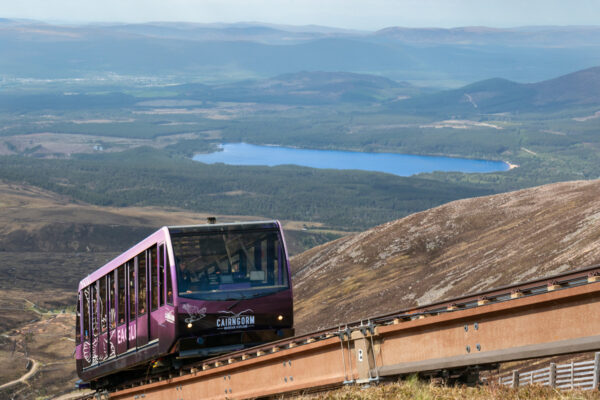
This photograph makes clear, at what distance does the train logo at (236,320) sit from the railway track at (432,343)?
809mm

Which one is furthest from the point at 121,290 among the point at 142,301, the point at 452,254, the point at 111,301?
the point at 452,254

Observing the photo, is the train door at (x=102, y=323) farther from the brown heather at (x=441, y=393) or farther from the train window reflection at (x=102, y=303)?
the brown heather at (x=441, y=393)

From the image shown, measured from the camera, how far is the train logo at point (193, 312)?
764 inches

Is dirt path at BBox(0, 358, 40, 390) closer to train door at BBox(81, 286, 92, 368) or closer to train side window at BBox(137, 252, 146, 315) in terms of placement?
train door at BBox(81, 286, 92, 368)

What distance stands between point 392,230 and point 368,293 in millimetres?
12816

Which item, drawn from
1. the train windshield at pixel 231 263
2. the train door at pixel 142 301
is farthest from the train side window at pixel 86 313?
the train windshield at pixel 231 263

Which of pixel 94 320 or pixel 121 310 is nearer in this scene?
pixel 121 310

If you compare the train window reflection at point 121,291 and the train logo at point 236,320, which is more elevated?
the train window reflection at point 121,291

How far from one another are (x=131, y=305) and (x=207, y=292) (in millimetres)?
3002

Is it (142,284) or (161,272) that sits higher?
(161,272)

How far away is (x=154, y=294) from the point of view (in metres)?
20.5

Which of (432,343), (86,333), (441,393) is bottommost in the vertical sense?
(441,393)

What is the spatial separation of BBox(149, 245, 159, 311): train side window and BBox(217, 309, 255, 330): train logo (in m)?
1.58

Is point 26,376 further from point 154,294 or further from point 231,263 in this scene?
point 231,263
